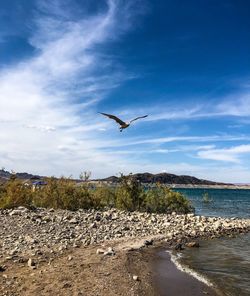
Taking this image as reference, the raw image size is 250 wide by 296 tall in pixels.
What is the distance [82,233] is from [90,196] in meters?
11.5

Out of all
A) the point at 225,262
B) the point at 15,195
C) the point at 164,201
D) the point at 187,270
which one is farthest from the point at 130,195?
the point at 187,270

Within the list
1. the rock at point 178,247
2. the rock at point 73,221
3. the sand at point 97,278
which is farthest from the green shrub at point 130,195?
the sand at point 97,278

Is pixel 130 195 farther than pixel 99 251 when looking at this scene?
Yes

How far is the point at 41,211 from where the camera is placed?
2667cm

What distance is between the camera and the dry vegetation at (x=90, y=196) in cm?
2905

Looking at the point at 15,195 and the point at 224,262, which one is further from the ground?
the point at 15,195

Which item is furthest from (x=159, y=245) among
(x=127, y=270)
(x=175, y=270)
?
(x=127, y=270)

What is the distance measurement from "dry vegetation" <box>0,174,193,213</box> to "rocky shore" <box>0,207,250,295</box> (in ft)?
9.11

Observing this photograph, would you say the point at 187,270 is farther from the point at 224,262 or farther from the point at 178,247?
the point at 178,247

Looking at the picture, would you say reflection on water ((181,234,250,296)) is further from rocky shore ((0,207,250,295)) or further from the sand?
rocky shore ((0,207,250,295))

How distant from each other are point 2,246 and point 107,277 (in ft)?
18.6

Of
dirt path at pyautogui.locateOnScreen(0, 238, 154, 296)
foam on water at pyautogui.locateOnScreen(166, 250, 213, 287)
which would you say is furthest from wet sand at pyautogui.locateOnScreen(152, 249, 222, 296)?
dirt path at pyautogui.locateOnScreen(0, 238, 154, 296)

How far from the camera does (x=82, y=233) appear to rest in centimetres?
2125

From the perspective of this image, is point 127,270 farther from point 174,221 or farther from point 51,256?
point 174,221
